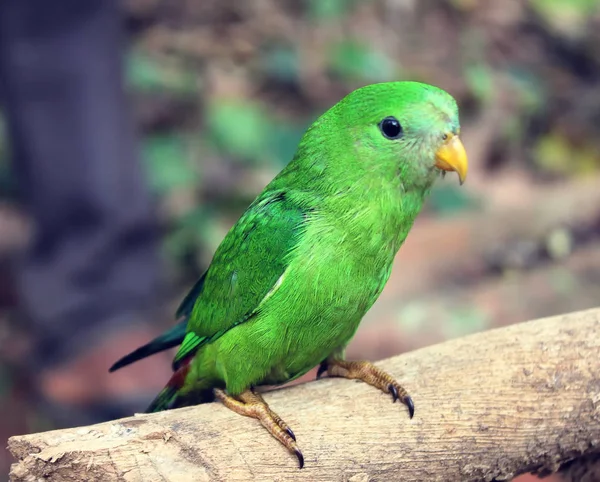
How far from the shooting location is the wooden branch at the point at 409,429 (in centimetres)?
219

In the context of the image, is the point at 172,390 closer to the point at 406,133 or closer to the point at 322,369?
the point at 322,369

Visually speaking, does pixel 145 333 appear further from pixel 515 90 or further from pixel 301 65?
pixel 515 90

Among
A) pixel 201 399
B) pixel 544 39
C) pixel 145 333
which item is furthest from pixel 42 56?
pixel 544 39

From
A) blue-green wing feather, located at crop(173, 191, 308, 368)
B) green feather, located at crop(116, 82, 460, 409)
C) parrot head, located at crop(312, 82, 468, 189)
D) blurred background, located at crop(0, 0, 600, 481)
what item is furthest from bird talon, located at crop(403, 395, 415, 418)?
blurred background, located at crop(0, 0, 600, 481)

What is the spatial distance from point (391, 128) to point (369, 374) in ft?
2.70

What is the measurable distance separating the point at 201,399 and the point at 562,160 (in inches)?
199

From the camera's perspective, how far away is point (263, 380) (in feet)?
8.93

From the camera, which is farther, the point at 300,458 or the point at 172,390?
the point at 172,390

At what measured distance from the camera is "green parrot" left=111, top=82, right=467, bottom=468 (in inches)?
95.7

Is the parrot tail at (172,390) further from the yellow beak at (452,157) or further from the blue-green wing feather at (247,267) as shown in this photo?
the yellow beak at (452,157)

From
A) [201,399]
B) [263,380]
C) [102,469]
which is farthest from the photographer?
[201,399]

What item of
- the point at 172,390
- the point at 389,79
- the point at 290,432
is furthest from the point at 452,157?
the point at 389,79

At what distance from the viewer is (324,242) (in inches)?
97.3

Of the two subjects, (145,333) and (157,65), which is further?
(157,65)
